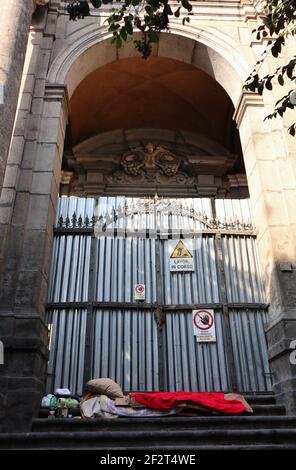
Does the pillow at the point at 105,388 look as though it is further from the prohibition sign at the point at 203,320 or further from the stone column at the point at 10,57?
the stone column at the point at 10,57

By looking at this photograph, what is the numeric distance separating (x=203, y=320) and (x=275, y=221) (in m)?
2.10

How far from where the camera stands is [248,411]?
223 inches

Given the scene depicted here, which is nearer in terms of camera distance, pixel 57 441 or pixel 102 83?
pixel 57 441

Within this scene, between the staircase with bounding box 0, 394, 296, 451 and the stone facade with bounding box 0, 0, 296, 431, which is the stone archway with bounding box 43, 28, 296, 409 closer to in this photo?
the stone facade with bounding box 0, 0, 296, 431

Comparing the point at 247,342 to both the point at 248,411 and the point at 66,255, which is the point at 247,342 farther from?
the point at 66,255

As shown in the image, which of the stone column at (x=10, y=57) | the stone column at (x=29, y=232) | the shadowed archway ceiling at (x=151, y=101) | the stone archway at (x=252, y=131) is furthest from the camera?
the shadowed archway ceiling at (x=151, y=101)

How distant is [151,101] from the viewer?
12.2m

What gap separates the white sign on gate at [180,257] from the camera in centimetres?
763

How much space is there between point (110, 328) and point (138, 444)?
2393mm

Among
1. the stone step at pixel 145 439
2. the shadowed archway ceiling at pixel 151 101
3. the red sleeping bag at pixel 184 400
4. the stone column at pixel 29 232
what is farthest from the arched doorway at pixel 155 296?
the shadowed archway ceiling at pixel 151 101

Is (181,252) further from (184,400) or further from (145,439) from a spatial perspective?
(145,439)

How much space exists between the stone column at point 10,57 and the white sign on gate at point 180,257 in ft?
10.9

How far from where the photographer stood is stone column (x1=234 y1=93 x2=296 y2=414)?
20.3 feet

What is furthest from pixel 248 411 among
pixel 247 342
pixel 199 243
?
pixel 199 243
